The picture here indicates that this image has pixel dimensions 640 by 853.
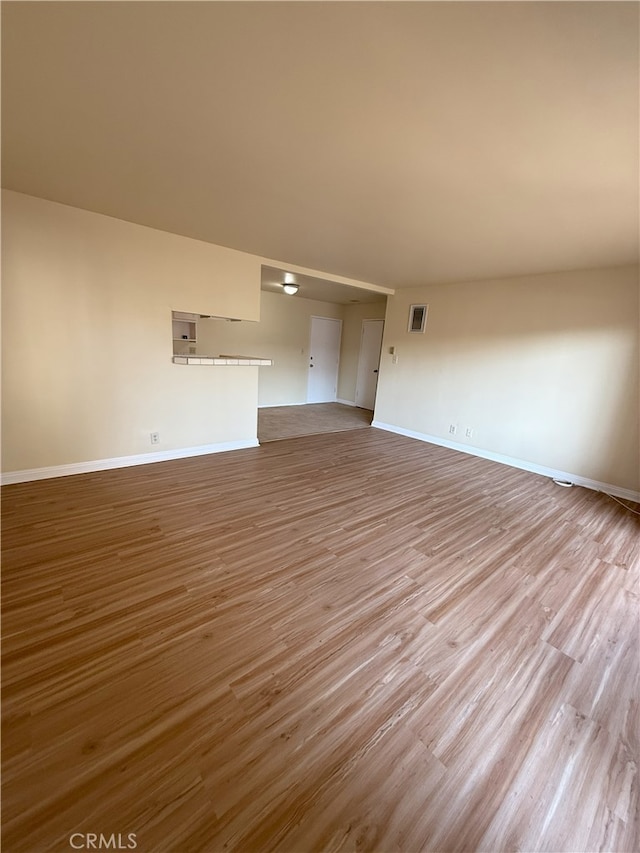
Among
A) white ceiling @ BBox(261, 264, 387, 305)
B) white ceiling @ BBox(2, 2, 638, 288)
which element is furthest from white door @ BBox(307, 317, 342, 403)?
white ceiling @ BBox(2, 2, 638, 288)

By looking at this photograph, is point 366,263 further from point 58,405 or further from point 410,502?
point 58,405

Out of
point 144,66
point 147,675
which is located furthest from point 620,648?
point 144,66

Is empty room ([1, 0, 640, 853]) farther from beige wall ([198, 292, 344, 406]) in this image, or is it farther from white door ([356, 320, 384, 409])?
white door ([356, 320, 384, 409])

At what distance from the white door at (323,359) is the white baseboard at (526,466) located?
262 cm

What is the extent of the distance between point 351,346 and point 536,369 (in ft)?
14.8

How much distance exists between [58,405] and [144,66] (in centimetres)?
287

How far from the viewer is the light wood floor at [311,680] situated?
1.06m

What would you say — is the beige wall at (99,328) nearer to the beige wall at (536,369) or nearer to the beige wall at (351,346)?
the beige wall at (536,369)

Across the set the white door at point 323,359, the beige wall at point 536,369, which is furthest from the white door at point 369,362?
the beige wall at point 536,369

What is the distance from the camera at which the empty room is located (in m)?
1.11

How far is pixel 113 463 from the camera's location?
11.8 ft

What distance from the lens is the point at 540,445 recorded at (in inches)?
171

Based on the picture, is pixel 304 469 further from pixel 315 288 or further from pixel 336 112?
pixel 315 288

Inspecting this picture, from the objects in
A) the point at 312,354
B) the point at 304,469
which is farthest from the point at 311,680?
the point at 312,354
